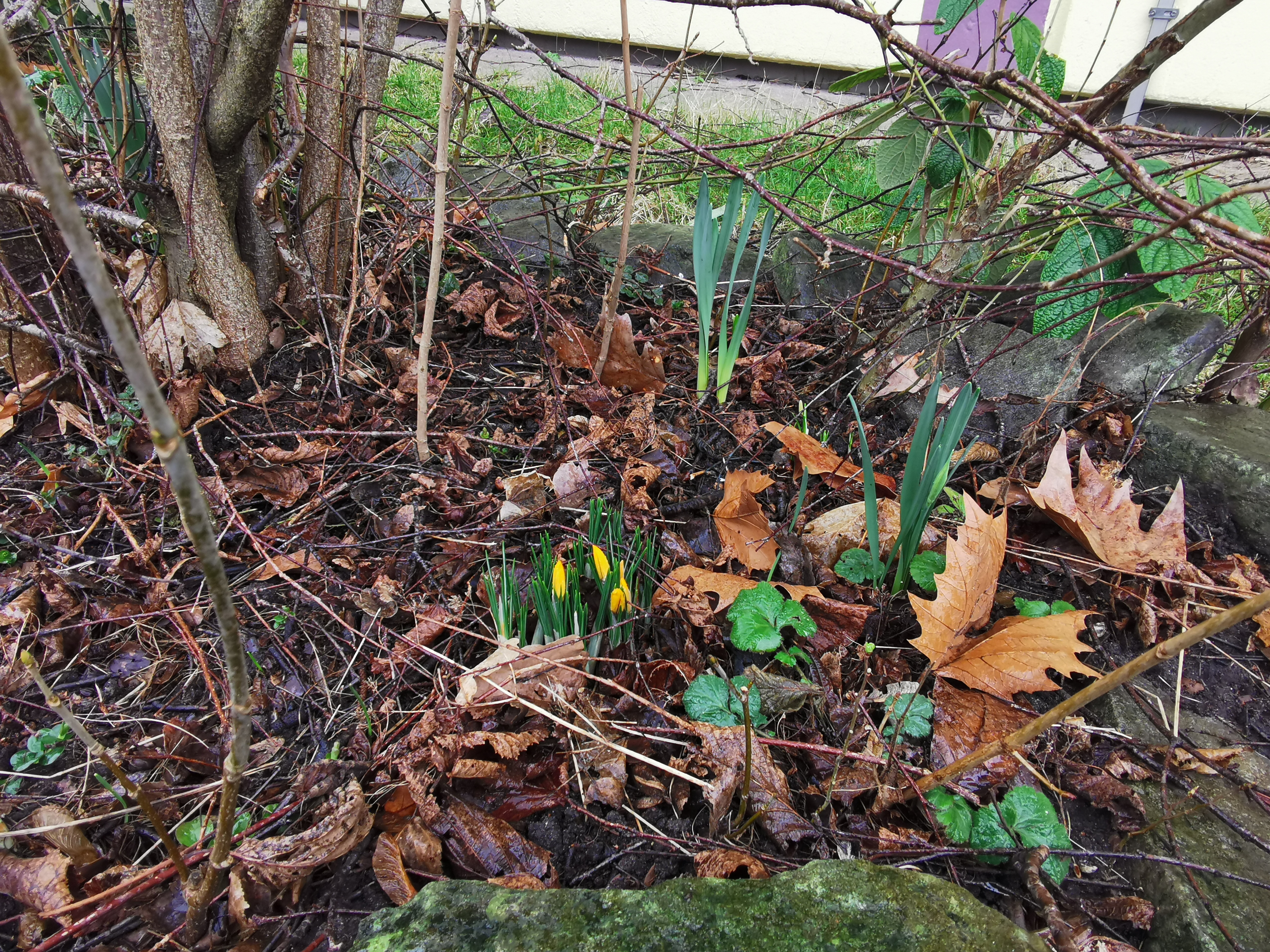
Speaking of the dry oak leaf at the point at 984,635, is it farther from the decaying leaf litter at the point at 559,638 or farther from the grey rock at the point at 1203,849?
the grey rock at the point at 1203,849

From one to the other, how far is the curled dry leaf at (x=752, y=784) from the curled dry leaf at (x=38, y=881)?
1043 millimetres

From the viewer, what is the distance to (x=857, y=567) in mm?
1604

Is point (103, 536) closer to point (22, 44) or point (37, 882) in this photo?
point (37, 882)

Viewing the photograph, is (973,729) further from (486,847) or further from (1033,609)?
(486,847)

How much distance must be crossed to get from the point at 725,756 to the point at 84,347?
6.86 feet

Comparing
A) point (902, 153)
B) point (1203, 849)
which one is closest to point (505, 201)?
point (902, 153)

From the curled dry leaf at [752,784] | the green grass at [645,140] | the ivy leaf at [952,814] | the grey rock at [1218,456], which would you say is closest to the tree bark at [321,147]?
the green grass at [645,140]

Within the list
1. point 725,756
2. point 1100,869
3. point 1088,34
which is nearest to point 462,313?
point 725,756

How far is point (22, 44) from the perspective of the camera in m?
2.35

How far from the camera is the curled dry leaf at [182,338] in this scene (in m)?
2.04

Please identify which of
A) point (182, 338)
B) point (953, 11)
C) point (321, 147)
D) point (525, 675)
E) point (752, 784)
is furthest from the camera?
point (321, 147)

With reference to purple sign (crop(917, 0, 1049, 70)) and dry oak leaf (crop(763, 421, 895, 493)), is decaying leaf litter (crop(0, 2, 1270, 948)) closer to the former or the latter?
dry oak leaf (crop(763, 421, 895, 493))

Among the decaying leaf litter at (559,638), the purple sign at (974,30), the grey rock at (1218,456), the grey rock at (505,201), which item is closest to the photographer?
the decaying leaf litter at (559,638)

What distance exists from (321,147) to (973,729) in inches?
95.1
